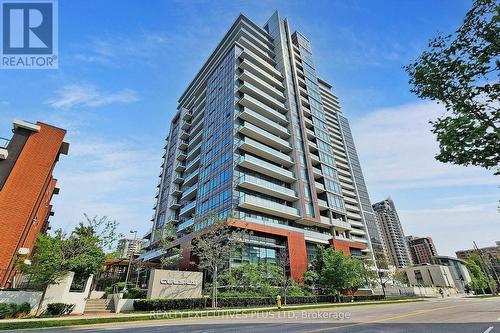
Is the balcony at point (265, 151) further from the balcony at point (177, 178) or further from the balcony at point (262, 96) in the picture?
the balcony at point (177, 178)

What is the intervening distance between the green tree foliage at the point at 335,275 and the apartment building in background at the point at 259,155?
2.46 metres

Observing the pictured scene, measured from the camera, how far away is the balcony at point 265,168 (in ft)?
150

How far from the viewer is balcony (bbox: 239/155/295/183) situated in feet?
150

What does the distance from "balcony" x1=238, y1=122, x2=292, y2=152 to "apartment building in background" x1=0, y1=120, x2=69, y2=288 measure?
2807 cm

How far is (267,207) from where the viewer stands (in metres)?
43.6

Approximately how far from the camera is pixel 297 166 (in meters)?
52.0

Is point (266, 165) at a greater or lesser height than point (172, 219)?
greater

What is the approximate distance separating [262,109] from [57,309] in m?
44.7

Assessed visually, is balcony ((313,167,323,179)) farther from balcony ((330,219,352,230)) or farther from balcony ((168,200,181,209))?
balcony ((168,200,181,209))

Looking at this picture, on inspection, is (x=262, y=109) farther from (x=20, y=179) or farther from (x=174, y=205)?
(x=20, y=179)

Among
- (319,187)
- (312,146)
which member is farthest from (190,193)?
(312,146)

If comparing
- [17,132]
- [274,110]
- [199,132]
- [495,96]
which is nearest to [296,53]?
[274,110]

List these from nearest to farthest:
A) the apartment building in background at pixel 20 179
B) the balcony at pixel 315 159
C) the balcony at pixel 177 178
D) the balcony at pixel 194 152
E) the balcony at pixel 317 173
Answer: the apartment building in background at pixel 20 179, the balcony at pixel 317 173, the balcony at pixel 315 159, the balcony at pixel 194 152, the balcony at pixel 177 178

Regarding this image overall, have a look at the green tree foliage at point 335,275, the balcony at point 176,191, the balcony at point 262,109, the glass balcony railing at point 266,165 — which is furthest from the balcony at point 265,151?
the balcony at point 176,191
